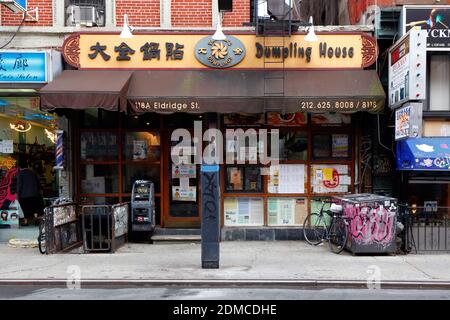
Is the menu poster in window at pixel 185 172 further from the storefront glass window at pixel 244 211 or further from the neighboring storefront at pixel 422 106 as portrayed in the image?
the neighboring storefront at pixel 422 106

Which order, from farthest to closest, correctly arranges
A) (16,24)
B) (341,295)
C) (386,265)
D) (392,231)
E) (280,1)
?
(16,24) < (280,1) < (392,231) < (386,265) < (341,295)

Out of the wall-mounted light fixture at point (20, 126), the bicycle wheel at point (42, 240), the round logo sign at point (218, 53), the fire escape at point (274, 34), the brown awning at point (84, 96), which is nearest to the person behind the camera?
the brown awning at point (84, 96)

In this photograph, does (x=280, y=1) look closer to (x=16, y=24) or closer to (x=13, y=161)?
(x=16, y=24)

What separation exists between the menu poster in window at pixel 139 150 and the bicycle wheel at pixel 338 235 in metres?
4.70

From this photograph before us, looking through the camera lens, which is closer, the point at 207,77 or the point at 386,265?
the point at 386,265

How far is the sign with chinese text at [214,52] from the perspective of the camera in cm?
1191

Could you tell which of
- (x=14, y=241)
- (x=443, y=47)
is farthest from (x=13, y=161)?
(x=443, y=47)

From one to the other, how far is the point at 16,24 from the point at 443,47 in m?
9.63

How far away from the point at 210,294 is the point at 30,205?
22.2 ft

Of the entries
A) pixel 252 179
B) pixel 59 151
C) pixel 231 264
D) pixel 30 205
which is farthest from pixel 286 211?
pixel 30 205

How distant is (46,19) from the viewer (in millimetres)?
12383

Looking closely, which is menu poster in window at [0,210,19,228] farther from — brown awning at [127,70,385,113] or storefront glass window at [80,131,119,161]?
brown awning at [127,70,385,113]

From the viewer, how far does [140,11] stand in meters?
12.4

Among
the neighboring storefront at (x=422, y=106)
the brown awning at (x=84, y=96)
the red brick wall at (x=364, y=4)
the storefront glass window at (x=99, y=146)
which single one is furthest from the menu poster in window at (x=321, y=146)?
the storefront glass window at (x=99, y=146)
